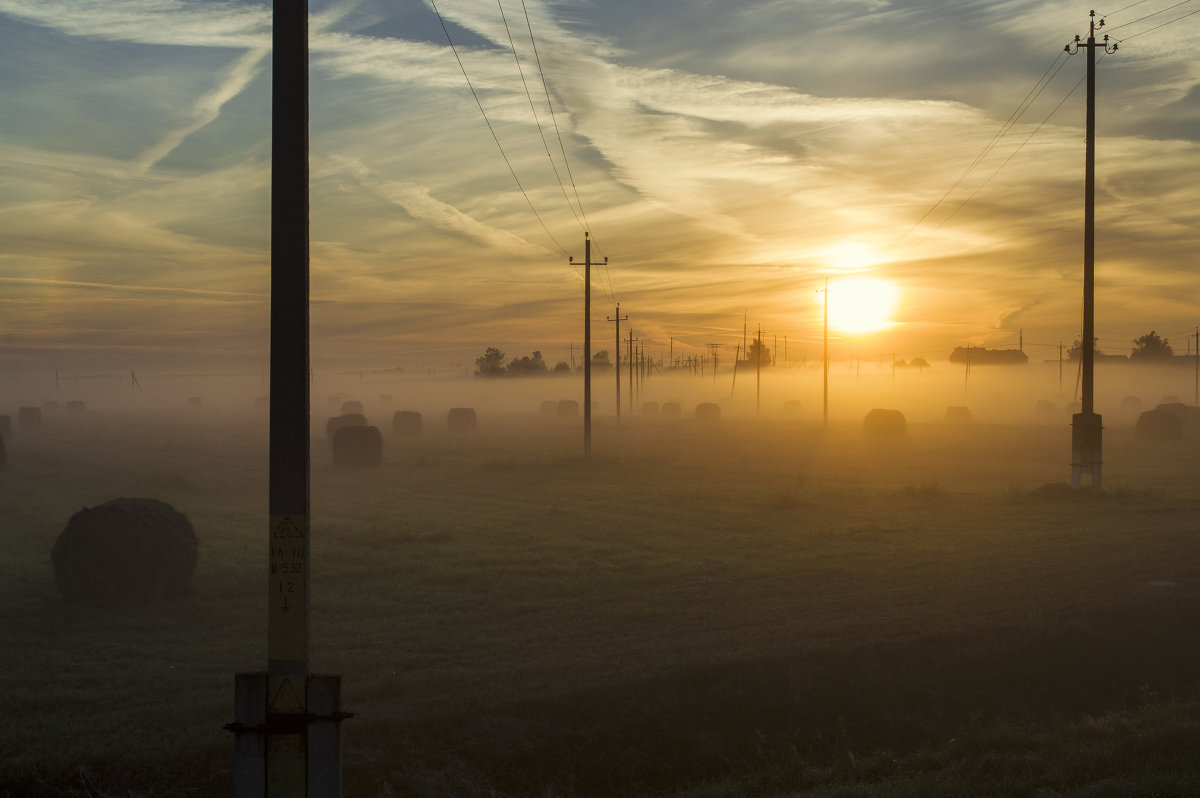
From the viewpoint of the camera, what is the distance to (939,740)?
29.9 feet

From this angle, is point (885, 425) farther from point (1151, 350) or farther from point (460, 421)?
point (1151, 350)

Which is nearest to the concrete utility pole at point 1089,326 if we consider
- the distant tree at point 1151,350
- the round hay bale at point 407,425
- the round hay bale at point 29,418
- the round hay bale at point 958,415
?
the round hay bale at point 407,425

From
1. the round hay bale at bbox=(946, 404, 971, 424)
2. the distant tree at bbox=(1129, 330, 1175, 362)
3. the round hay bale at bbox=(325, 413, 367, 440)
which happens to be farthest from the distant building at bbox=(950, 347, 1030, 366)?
the round hay bale at bbox=(325, 413, 367, 440)

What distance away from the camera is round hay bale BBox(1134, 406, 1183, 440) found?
49.5 metres

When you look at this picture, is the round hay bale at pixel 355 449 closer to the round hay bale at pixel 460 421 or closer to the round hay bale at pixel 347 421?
the round hay bale at pixel 347 421

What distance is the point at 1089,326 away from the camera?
2645 centimetres

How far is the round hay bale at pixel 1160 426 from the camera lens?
49.5 meters

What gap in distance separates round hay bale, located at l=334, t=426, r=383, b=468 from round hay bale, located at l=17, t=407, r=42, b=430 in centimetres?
4311

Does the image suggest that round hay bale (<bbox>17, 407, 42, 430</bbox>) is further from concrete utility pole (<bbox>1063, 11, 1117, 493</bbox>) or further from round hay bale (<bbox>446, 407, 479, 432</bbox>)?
concrete utility pole (<bbox>1063, 11, 1117, 493</bbox>)

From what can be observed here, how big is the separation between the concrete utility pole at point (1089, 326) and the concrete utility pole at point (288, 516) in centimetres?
2584

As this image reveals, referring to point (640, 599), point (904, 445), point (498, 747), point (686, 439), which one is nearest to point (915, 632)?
point (640, 599)

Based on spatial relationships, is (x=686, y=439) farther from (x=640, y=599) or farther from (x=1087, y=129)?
(x=640, y=599)

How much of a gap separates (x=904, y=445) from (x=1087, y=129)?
24.5 meters

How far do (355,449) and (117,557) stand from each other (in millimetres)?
23031
